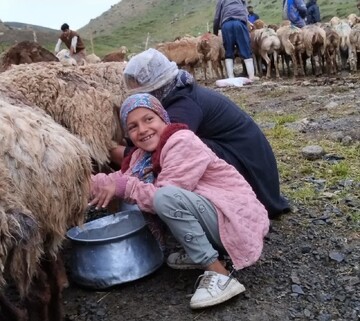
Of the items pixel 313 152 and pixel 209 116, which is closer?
pixel 209 116

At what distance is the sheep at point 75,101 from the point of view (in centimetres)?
343

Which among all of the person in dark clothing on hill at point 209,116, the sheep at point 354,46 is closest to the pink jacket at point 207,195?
the person in dark clothing on hill at point 209,116

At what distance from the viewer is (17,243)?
205 centimetres

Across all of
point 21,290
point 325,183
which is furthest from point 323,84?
point 21,290

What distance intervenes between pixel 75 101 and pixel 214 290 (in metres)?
1.41

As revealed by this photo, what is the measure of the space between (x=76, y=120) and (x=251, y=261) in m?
1.31

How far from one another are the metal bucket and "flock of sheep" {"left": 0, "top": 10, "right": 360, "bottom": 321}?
11 cm

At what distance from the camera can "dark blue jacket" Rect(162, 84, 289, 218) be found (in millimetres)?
3242

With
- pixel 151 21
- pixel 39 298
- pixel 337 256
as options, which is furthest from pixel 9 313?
pixel 151 21

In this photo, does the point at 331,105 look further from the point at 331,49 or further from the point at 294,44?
the point at 294,44

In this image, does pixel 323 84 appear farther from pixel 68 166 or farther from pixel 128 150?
pixel 68 166

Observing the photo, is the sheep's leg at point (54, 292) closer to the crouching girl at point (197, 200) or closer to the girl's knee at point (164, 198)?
the crouching girl at point (197, 200)

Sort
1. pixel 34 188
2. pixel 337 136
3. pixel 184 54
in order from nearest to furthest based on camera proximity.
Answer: pixel 34 188 → pixel 337 136 → pixel 184 54

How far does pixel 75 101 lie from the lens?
347 cm
